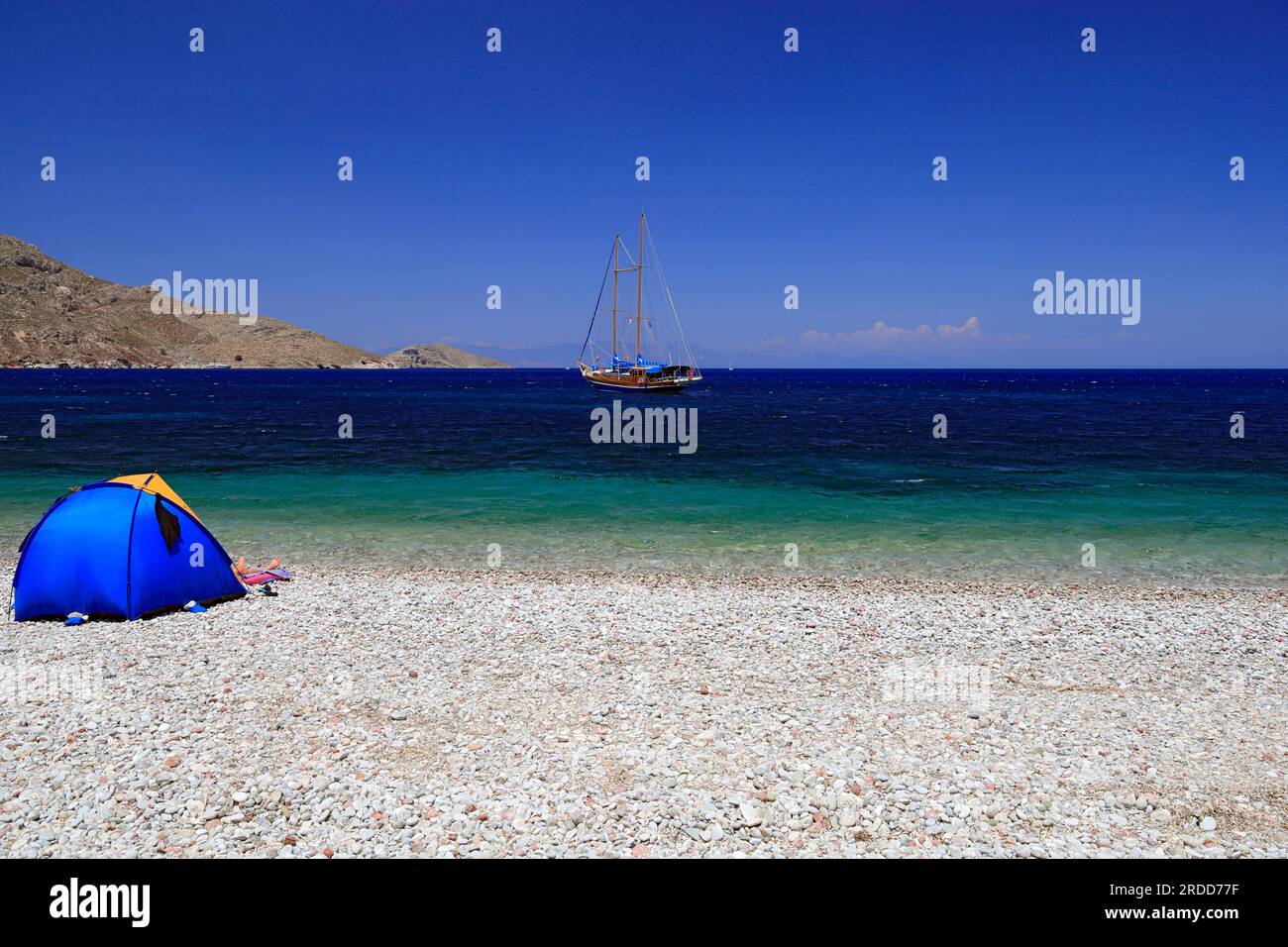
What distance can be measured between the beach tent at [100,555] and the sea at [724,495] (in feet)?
19.1

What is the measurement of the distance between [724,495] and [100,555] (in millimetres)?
21377

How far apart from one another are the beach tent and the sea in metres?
5.81

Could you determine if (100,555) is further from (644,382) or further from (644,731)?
(644,382)

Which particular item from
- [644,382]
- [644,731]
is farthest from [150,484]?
[644,382]

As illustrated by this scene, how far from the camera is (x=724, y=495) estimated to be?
29.2 meters

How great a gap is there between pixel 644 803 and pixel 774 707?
3.00m

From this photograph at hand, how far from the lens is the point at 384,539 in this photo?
21.4 metres

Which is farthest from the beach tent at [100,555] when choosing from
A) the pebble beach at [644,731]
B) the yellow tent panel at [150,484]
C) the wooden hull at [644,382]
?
the wooden hull at [644,382]

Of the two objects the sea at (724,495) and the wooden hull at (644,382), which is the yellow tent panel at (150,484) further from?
the wooden hull at (644,382)

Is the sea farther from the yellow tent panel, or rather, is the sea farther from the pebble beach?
the yellow tent panel

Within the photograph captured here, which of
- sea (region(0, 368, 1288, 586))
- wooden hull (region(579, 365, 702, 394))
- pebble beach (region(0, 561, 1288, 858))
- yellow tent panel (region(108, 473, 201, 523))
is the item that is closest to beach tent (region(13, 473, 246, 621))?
yellow tent panel (region(108, 473, 201, 523))

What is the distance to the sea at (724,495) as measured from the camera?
64.3ft
